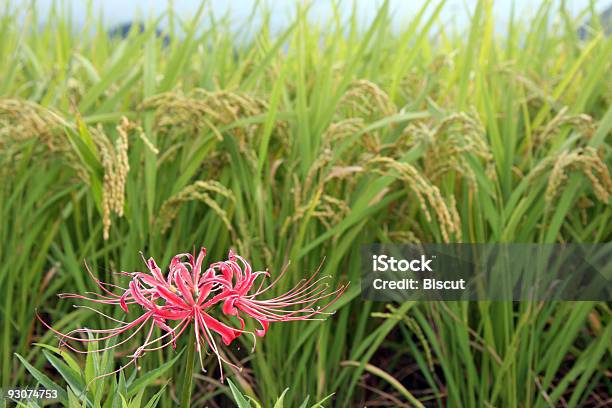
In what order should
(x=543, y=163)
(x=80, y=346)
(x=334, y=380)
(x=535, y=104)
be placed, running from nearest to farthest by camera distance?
(x=543, y=163) → (x=334, y=380) → (x=80, y=346) → (x=535, y=104)

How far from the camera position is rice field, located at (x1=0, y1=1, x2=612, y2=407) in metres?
1.41

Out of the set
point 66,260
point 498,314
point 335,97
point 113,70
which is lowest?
point 498,314

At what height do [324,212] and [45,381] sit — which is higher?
[324,212]

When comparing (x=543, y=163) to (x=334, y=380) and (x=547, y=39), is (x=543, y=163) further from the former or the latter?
(x=547, y=39)

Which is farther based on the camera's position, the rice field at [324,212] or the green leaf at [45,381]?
the rice field at [324,212]

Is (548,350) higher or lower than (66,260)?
lower

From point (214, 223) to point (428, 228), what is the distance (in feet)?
1.43

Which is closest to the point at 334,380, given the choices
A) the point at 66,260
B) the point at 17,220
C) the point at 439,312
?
the point at 439,312

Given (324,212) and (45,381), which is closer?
(45,381)

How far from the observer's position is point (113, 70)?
1682 mm

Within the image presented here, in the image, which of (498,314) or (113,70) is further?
(113,70)

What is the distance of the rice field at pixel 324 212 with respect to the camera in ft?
4.64

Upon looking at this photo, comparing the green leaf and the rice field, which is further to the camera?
the rice field

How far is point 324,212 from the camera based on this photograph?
1.36m
